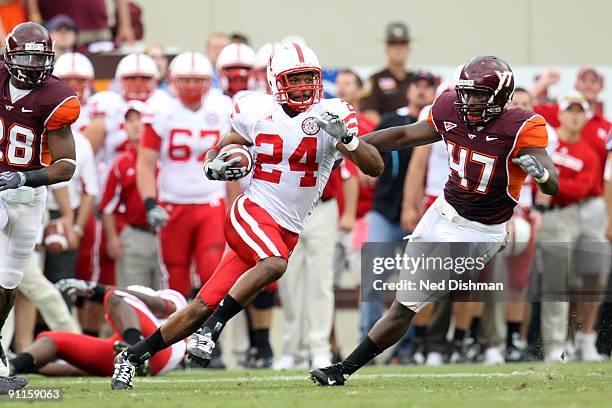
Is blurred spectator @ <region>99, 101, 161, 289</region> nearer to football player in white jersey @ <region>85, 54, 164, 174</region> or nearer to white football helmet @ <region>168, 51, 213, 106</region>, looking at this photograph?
football player in white jersey @ <region>85, 54, 164, 174</region>

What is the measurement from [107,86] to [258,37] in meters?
3.19

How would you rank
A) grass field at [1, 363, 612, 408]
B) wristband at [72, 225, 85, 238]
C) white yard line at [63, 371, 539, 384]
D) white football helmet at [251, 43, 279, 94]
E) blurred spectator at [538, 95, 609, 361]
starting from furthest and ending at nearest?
blurred spectator at [538, 95, 609, 361] → white football helmet at [251, 43, 279, 94] → wristband at [72, 225, 85, 238] → white yard line at [63, 371, 539, 384] → grass field at [1, 363, 612, 408]

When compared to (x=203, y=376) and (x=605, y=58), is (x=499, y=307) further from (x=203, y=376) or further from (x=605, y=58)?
(x=605, y=58)

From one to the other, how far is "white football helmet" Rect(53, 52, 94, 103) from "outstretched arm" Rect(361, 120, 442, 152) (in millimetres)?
3580

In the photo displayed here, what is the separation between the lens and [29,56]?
688 cm

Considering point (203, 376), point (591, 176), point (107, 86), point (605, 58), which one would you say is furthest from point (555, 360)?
point (605, 58)

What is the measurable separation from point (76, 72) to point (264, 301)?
2235mm

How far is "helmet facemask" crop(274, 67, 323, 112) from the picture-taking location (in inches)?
273

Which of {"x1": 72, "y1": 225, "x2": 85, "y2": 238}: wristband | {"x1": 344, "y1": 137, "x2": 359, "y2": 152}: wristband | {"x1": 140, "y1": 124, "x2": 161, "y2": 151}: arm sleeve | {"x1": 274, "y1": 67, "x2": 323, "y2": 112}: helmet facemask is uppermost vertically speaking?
{"x1": 274, "y1": 67, "x2": 323, "y2": 112}: helmet facemask

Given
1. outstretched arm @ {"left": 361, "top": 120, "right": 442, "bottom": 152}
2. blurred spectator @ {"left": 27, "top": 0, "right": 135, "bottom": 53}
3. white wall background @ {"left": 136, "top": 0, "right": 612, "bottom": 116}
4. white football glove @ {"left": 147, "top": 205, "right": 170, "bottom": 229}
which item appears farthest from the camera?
white wall background @ {"left": 136, "top": 0, "right": 612, "bottom": 116}

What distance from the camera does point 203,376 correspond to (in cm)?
860

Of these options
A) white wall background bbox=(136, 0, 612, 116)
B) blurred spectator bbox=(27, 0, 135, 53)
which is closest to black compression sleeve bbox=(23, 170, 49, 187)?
blurred spectator bbox=(27, 0, 135, 53)

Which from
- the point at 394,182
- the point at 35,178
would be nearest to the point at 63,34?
the point at 394,182

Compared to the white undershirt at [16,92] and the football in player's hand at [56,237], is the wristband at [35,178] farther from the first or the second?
the football in player's hand at [56,237]
